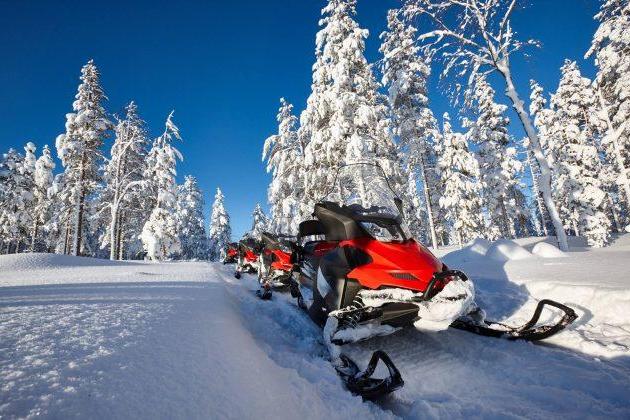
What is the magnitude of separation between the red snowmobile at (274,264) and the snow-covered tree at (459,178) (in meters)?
17.9

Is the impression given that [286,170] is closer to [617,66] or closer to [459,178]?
[459,178]

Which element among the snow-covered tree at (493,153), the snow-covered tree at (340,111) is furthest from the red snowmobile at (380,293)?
the snow-covered tree at (493,153)

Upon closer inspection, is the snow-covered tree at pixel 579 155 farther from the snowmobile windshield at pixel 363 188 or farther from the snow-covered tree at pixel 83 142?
the snow-covered tree at pixel 83 142

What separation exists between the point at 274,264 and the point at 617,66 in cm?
2426

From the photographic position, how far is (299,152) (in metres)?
21.2

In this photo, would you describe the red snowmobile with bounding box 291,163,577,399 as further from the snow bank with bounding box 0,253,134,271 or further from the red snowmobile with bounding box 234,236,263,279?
the snow bank with bounding box 0,253,134,271

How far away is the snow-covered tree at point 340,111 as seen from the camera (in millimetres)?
15852

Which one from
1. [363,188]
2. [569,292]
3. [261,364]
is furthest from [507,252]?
[363,188]

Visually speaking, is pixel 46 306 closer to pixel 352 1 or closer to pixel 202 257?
pixel 352 1

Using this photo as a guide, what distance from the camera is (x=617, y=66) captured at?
19.2 meters

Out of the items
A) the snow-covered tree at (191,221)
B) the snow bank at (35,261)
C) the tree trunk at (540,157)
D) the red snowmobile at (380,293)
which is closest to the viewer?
the red snowmobile at (380,293)

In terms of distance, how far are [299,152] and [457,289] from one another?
1865cm

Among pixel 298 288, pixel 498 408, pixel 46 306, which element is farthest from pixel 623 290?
pixel 46 306

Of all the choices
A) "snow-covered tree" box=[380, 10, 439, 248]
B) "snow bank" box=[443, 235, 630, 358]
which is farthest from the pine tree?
"snow bank" box=[443, 235, 630, 358]
